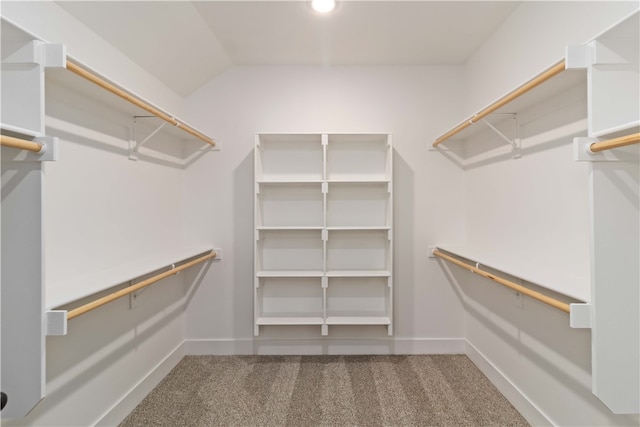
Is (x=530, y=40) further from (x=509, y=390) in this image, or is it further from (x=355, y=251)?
(x=509, y=390)

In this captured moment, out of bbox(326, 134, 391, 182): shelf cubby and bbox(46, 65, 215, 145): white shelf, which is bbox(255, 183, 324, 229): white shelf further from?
bbox(46, 65, 215, 145): white shelf

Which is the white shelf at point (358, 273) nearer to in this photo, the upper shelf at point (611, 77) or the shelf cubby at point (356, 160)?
the shelf cubby at point (356, 160)

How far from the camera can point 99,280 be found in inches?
58.3

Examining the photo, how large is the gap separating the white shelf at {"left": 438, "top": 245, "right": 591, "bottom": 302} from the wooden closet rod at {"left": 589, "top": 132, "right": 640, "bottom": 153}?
0.53 metres

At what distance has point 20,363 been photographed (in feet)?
3.38

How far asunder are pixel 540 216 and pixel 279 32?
1.98 metres

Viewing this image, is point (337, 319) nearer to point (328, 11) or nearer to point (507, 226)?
point (507, 226)

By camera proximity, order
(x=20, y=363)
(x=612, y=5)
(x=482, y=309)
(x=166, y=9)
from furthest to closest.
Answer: (x=482, y=309)
(x=166, y=9)
(x=612, y=5)
(x=20, y=363)

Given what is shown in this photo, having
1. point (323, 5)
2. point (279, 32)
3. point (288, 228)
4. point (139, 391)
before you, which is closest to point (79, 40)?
point (279, 32)

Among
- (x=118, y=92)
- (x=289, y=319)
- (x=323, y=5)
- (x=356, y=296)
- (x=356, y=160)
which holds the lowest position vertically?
(x=289, y=319)

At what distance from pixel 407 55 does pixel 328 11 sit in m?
0.81

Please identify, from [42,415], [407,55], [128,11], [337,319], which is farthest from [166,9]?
[337,319]

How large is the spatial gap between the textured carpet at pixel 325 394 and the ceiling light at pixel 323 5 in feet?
7.88

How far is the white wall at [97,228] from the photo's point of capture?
1.37 metres
